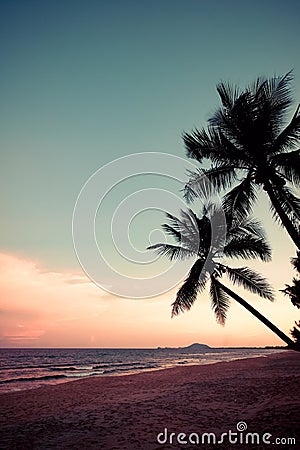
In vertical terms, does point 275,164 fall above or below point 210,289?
above

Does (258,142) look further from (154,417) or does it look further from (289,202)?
(154,417)

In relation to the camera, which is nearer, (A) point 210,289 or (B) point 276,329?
(B) point 276,329

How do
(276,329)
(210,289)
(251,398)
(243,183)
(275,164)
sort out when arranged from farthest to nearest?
(210,289), (251,398), (243,183), (275,164), (276,329)

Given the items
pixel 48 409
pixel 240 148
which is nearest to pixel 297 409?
pixel 240 148

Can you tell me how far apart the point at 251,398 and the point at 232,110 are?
A: 9092mm

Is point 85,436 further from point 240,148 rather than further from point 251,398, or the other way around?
point 240,148

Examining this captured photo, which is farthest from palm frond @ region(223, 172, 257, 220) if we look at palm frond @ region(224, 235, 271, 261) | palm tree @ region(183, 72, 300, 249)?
palm frond @ region(224, 235, 271, 261)

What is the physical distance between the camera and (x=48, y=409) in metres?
11.6

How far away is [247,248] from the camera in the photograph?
11.4m

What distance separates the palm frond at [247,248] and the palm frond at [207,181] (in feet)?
10.1

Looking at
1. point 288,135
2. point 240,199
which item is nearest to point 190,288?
point 240,199

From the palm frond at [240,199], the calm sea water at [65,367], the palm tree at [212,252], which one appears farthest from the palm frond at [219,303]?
the calm sea water at [65,367]

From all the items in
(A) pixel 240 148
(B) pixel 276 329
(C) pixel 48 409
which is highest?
(A) pixel 240 148

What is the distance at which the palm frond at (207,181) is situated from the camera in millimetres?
8649
